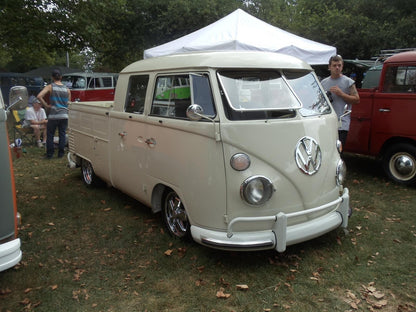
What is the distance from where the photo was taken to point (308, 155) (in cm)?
372

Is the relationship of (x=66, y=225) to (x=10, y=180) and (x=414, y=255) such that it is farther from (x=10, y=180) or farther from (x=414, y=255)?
(x=414, y=255)

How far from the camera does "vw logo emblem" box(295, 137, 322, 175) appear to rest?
12.0 feet

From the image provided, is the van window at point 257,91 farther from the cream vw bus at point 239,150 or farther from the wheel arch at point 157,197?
the wheel arch at point 157,197

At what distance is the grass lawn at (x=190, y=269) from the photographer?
10.8 feet

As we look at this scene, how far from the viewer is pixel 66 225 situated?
195 inches

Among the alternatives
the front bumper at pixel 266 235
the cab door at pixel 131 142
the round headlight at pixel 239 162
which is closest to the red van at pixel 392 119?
the front bumper at pixel 266 235

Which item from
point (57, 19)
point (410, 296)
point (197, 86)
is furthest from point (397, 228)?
point (57, 19)

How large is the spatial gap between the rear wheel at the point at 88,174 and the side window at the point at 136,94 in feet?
6.05

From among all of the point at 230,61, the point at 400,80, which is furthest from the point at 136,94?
the point at 400,80

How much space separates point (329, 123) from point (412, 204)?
245cm

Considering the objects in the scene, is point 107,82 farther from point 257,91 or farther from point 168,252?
point 257,91

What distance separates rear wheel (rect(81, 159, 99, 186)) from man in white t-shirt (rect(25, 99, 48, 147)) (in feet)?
13.1

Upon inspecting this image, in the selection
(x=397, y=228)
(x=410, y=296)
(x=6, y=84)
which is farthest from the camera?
(x=6, y=84)

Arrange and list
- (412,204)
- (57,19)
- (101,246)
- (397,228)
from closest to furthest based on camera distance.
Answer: (101,246)
(397,228)
(412,204)
(57,19)
